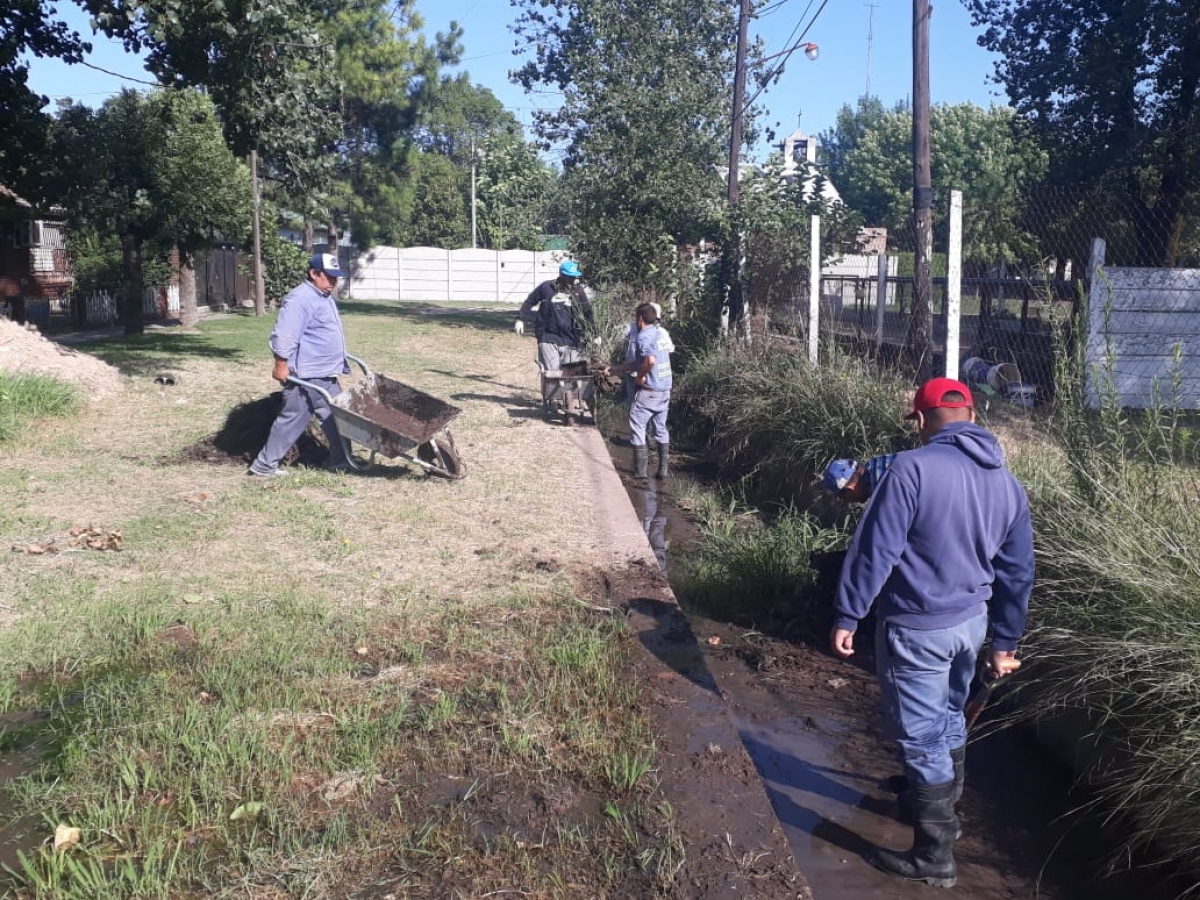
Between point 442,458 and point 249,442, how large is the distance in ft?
6.46

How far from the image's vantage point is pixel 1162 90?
1544 centimetres

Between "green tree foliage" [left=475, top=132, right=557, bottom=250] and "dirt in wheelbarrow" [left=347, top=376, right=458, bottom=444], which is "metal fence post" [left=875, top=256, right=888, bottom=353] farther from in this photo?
"green tree foliage" [left=475, top=132, right=557, bottom=250]

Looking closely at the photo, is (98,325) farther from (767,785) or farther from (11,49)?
(767,785)

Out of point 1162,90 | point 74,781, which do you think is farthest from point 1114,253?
point 74,781

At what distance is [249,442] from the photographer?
31.8 ft

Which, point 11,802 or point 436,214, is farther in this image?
point 436,214

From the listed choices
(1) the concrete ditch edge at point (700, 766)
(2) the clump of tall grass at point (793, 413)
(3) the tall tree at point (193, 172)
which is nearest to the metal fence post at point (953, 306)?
(2) the clump of tall grass at point (793, 413)

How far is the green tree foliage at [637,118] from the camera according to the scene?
20203 millimetres

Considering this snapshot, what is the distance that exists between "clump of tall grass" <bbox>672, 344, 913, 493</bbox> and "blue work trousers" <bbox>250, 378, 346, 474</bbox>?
363 cm

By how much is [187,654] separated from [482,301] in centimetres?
4201

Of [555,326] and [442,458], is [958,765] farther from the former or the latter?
[555,326]

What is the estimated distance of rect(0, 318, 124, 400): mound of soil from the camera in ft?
39.8

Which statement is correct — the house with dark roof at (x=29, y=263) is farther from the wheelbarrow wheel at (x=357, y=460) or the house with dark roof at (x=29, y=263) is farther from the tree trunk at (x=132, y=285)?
the wheelbarrow wheel at (x=357, y=460)

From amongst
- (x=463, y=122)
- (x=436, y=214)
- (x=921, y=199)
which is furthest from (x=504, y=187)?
(x=921, y=199)
